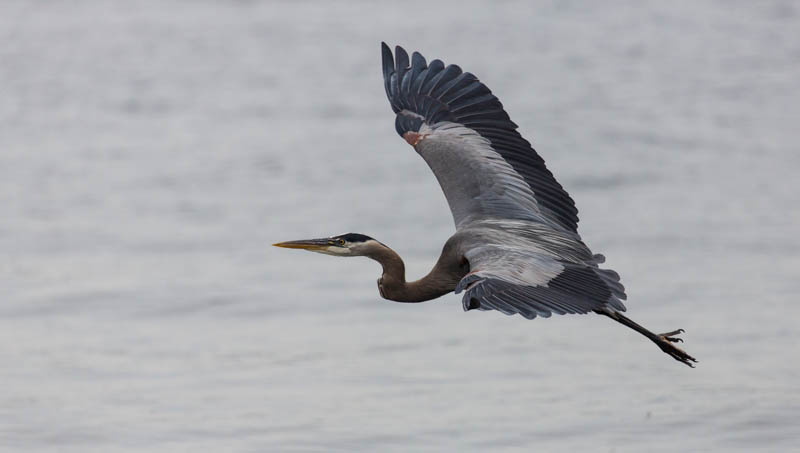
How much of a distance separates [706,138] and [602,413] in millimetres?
6762

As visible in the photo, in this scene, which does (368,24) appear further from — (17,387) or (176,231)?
(17,387)

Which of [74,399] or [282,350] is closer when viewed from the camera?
[74,399]

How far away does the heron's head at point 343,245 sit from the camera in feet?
30.3

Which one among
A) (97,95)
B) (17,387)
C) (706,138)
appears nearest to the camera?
(17,387)

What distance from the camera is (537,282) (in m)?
7.86

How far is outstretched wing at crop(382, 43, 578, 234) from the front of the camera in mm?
9172

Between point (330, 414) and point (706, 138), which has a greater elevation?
point (706, 138)

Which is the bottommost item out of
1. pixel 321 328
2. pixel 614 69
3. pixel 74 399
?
pixel 74 399

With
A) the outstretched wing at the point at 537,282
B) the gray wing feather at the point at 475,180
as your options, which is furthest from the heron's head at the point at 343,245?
the outstretched wing at the point at 537,282

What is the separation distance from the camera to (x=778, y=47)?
19.5 meters

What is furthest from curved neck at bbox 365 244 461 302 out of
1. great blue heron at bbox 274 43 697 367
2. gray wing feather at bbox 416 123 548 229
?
gray wing feather at bbox 416 123 548 229

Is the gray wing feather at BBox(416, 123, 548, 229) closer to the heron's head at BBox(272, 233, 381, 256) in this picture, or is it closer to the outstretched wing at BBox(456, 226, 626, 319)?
the outstretched wing at BBox(456, 226, 626, 319)

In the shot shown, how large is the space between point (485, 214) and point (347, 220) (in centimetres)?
451

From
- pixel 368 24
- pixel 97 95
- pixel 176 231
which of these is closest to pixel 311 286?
pixel 176 231
